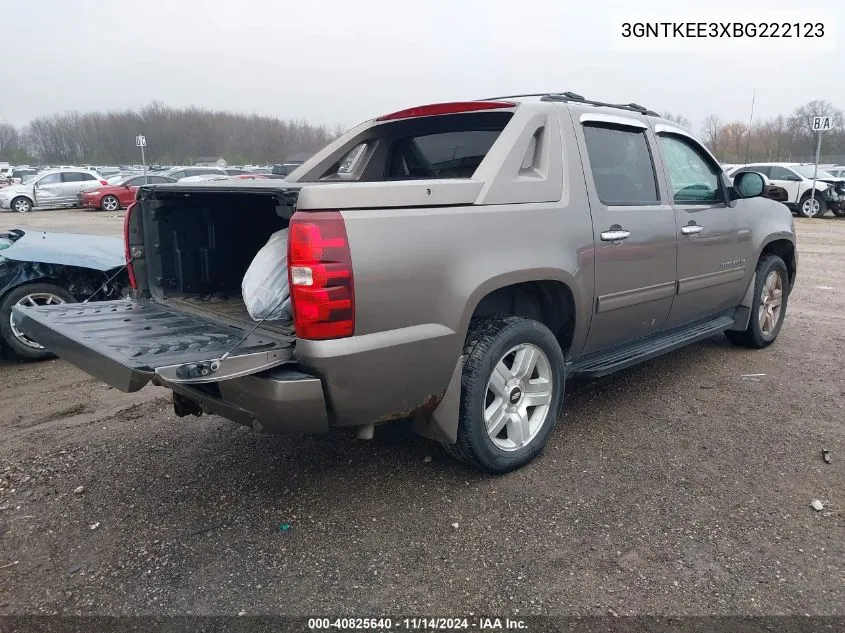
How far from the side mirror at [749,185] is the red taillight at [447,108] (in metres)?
2.30

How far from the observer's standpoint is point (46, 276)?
5.51 meters

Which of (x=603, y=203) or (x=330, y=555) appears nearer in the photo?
(x=330, y=555)

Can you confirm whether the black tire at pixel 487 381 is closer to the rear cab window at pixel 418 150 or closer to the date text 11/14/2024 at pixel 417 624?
the date text 11/14/2024 at pixel 417 624

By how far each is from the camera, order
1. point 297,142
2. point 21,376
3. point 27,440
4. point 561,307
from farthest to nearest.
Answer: point 297,142
point 21,376
point 27,440
point 561,307

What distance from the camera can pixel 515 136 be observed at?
3.24 meters

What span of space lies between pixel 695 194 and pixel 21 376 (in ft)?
17.5

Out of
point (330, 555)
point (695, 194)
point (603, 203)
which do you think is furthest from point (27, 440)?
point (695, 194)

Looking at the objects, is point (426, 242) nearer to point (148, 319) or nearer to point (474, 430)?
point (474, 430)

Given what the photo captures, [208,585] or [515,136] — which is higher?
[515,136]

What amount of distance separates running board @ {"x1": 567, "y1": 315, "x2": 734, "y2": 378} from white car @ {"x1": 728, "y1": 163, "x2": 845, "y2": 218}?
1663 centimetres

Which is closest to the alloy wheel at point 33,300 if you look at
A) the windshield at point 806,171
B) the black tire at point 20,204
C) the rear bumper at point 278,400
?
the rear bumper at point 278,400

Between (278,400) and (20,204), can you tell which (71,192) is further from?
(278,400)

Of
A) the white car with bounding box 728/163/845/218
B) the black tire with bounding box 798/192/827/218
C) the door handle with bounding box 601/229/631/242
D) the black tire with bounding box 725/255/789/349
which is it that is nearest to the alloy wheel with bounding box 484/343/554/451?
the door handle with bounding box 601/229/631/242

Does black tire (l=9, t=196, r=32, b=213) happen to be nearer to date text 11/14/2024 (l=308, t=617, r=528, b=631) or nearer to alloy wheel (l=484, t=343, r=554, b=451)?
alloy wheel (l=484, t=343, r=554, b=451)
